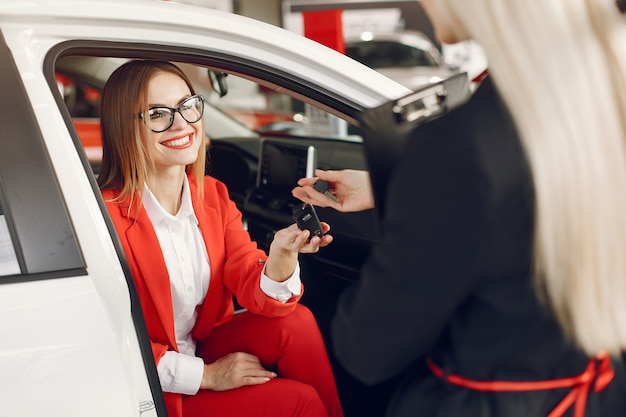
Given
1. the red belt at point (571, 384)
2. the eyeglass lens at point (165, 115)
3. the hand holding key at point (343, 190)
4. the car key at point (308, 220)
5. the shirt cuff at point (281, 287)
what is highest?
the eyeglass lens at point (165, 115)

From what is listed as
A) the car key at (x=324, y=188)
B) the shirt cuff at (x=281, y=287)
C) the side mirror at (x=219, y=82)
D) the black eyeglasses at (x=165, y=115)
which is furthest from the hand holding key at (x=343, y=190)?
the side mirror at (x=219, y=82)

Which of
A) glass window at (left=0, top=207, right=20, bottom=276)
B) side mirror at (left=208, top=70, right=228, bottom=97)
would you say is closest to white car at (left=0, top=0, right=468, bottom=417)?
glass window at (left=0, top=207, right=20, bottom=276)

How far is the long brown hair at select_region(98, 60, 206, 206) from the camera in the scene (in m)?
1.75

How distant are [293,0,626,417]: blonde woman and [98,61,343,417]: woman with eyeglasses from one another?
0.64 m

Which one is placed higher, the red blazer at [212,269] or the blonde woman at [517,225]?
the blonde woman at [517,225]

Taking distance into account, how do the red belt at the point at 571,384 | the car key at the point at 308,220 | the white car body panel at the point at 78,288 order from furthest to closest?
1. the car key at the point at 308,220
2. the white car body panel at the point at 78,288
3. the red belt at the point at 571,384

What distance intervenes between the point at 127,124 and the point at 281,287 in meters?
0.54

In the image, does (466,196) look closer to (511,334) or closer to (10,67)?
(511,334)

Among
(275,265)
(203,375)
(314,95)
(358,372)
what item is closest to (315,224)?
(275,265)

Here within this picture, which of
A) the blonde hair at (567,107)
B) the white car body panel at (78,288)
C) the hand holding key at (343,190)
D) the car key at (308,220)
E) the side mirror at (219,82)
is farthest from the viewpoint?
the side mirror at (219,82)

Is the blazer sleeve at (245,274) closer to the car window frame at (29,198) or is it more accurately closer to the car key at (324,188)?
the car key at (324,188)

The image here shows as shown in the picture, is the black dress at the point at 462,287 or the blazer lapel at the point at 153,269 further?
the blazer lapel at the point at 153,269

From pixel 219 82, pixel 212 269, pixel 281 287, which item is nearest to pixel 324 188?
pixel 281 287

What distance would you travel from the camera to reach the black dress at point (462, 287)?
0.92 metres
